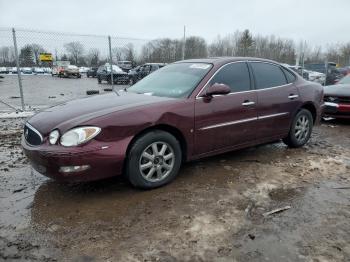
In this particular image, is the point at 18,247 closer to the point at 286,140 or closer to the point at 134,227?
the point at 134,227

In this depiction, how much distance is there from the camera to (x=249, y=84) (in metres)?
5.06

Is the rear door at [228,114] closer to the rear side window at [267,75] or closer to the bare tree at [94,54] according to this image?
the rear side window at [267,75]

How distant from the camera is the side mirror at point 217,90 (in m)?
4.37

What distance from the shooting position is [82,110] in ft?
13.1

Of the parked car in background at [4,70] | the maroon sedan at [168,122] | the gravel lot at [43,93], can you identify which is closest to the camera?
the maroon sedan at [168,122]

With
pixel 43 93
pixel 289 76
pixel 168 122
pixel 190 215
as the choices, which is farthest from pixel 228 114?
A: pixel 43 93

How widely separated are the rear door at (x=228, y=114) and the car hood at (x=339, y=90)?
14.4 ft

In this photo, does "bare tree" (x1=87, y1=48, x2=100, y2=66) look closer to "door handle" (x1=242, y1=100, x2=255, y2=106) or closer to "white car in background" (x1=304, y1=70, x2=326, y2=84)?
"door handle" (x1=242, y1=100, x2=255, y2=106)

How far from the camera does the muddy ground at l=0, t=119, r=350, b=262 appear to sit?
286 centimetres

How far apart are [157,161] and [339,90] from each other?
21.1 feet

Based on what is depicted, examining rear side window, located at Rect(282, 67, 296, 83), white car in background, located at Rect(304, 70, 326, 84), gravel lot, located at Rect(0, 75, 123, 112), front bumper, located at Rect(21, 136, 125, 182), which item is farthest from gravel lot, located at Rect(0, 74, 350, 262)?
white car in background, located at Rect(304, 70, 326, 84)

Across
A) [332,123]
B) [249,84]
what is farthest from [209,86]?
[332,123]

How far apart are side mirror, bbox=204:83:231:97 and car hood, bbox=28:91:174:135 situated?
1.81 feet

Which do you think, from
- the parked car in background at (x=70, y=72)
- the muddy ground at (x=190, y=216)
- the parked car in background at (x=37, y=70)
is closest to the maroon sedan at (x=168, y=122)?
the muddy ground at (x=190, y=216)
